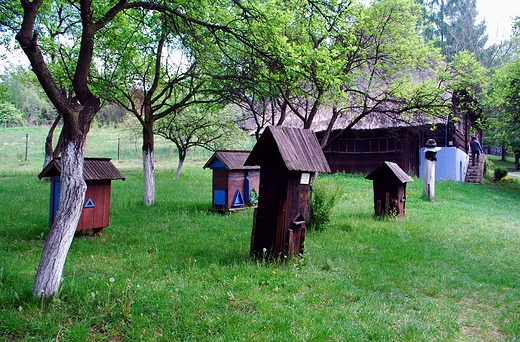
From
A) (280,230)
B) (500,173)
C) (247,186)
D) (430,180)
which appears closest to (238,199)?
(247,186)

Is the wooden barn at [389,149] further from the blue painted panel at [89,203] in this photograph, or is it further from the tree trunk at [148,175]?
the blue painted panel at [89,203]

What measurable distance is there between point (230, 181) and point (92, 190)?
393cm

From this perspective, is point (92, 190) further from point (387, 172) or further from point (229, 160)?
point (387, 172)

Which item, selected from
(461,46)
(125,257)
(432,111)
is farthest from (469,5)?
(125,257)

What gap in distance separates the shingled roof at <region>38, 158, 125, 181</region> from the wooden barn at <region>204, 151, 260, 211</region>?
10.2 feet

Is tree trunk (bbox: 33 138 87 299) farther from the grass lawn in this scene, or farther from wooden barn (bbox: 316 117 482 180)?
wooden barn (bbox: 316 117 482 180)

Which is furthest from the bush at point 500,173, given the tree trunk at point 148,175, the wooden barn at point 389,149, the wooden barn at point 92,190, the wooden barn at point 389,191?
the wooden barn at point 92,190

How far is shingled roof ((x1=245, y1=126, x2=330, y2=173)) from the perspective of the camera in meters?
5.82

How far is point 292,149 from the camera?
600cm

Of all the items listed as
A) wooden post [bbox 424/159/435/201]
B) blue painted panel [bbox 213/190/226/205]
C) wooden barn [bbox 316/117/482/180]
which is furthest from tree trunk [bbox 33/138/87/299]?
wooden barn [bbox 316/117/482/180]

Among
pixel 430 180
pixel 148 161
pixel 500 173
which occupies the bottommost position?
pixel 430 180

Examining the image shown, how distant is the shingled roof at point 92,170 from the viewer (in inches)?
298

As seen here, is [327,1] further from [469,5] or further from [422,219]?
[469,5]

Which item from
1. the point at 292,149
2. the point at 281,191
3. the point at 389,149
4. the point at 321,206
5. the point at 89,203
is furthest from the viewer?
the point at 389,149
